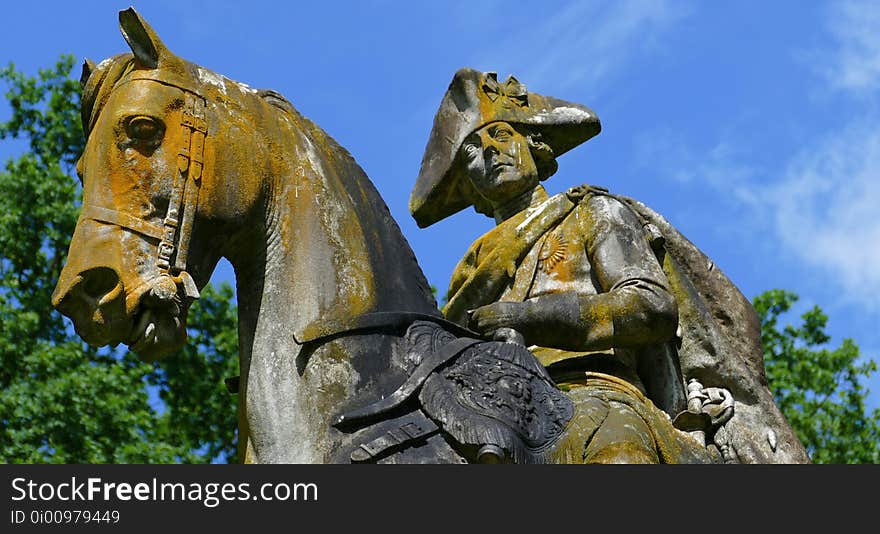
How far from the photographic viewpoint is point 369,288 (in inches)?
273

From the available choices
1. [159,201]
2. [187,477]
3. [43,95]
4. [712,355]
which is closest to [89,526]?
[187,477]

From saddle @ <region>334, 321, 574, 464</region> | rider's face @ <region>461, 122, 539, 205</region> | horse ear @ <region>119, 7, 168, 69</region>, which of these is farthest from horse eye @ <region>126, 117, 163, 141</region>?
rider's face @ <region>461, 122, 539, 205</region>

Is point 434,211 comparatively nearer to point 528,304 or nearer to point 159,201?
point 528,304

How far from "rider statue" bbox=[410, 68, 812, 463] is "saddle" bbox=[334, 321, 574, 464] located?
171 mm

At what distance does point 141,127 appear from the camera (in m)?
6.82

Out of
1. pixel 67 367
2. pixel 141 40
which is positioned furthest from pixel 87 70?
pixel 67 367

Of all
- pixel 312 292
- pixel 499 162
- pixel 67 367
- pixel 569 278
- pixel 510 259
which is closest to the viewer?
pixel 312 292

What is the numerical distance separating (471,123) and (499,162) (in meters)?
0.27

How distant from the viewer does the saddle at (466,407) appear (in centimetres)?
653

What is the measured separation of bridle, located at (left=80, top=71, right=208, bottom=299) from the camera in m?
6.66

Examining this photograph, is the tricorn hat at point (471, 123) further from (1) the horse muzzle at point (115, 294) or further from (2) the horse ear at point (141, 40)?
(1) the horse muzzle at point (115, 294)

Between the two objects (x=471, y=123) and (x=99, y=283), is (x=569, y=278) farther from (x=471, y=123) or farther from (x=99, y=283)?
(x=99, y=283)

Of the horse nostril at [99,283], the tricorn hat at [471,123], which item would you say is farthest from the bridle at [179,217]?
the tricorn hat at [471,123]

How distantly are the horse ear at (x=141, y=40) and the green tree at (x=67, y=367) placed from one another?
465 inches
